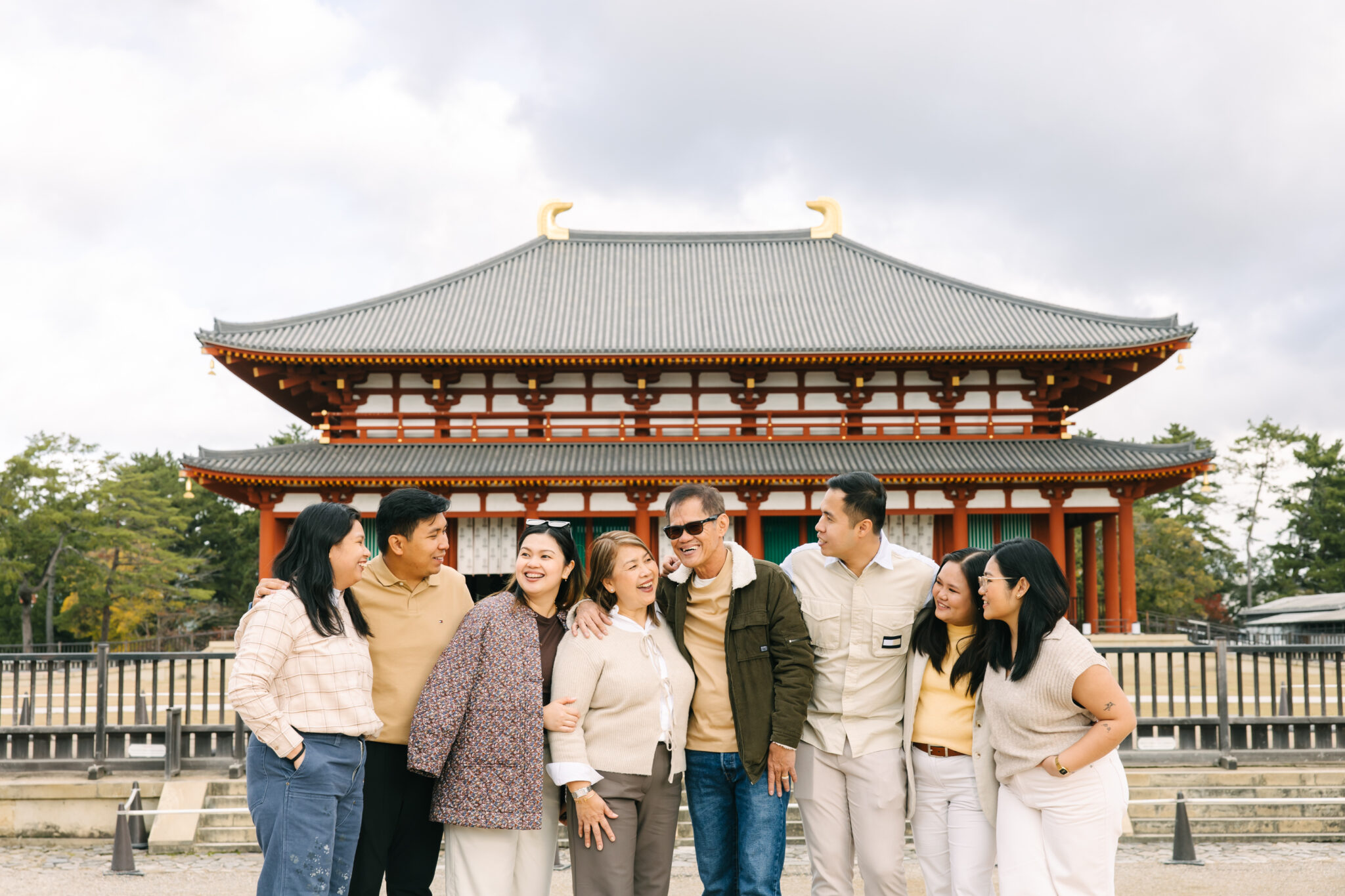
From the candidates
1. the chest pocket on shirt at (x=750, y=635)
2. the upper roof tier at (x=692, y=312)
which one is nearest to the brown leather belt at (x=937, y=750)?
the chest pocket on shirt at (x=750, y=635)

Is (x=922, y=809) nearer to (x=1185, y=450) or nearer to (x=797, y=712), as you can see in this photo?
(x=797, y=712)

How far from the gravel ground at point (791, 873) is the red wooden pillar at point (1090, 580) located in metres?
11.3

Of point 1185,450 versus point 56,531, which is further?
point 56,531

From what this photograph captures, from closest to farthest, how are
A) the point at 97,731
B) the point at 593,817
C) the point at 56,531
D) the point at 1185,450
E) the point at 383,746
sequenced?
1. the point at 593,817
2. the point at 383,746
3. the point at 97,731
4. the point at 1185,450
5. the point at 56,531

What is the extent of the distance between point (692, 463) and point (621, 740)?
14666 mm

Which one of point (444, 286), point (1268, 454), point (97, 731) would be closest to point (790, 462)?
point (444, 286)

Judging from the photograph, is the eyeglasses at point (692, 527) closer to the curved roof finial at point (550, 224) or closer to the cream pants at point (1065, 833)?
the cream pants at point (1065, 833)

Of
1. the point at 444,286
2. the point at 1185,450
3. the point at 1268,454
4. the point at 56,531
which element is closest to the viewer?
the point at 1185,450

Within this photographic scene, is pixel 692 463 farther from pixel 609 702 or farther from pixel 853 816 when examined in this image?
pixel 609 702

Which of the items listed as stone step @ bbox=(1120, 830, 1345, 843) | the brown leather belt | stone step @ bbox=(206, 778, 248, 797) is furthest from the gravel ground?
the brown leather belt

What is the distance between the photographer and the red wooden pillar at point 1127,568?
58.4 feet

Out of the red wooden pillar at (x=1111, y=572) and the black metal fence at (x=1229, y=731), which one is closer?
the black metal fence at (x=1229, y=731)

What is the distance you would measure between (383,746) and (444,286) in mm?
20193

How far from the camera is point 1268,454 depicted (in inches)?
1743
